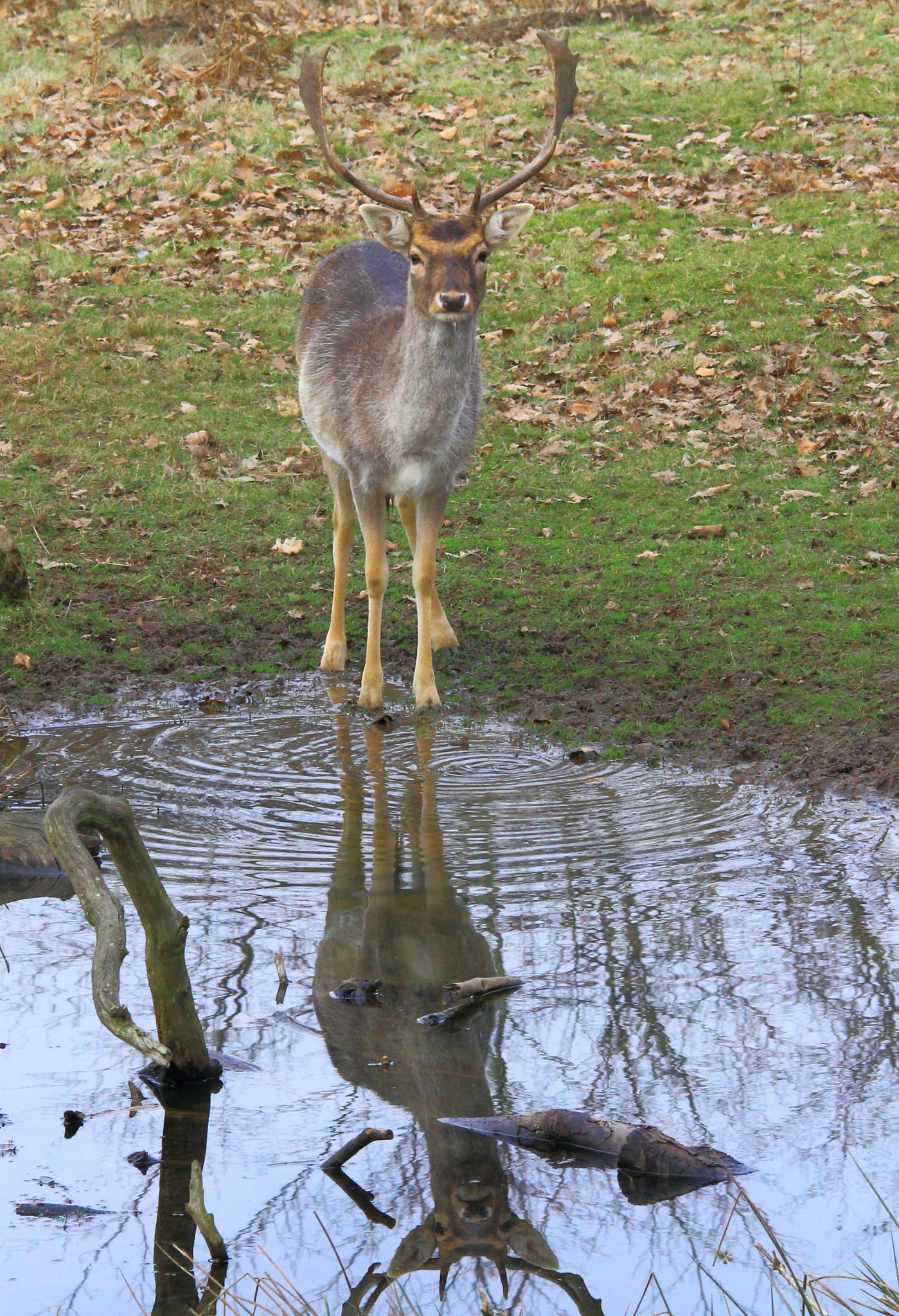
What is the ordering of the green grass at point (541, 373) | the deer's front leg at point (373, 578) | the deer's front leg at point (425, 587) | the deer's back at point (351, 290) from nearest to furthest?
the deer's front leg at point (425, 587) < the deer's front leg at point (373, 578) < the green grass at point (541, 373) < the deer's back at point (351, 290)

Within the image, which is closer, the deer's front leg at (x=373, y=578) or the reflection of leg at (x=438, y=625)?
the deer's front leg at (x=373, y=578)

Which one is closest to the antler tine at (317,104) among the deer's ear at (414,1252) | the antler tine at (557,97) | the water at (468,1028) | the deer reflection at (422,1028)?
the antler tine at (557,97)

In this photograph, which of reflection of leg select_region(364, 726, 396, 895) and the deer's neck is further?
the deer's neck

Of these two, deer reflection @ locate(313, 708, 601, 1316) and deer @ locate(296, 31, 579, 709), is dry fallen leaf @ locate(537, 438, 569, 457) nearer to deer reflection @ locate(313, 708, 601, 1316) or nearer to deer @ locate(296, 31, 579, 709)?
deer @ locate(296, 31, 579, 709)

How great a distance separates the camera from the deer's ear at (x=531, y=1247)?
343 centimetres

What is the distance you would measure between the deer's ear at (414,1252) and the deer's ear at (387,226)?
5.02m

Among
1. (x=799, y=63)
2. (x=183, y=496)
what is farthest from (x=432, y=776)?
(x=799, y=63)

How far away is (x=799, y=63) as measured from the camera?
17125 mm

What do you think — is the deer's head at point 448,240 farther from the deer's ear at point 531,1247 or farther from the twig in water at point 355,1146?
the deer's ear at point 531,1247

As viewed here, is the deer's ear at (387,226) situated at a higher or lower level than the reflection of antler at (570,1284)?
higher

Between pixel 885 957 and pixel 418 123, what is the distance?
43.4ft

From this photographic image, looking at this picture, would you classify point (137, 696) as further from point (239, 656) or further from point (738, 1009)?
point (738, 1009)

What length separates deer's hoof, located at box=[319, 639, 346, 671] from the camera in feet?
27.8

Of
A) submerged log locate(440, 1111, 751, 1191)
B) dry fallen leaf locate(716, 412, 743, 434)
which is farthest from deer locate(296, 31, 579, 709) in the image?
submerged log locate(440, 1111, 751, 1191)
